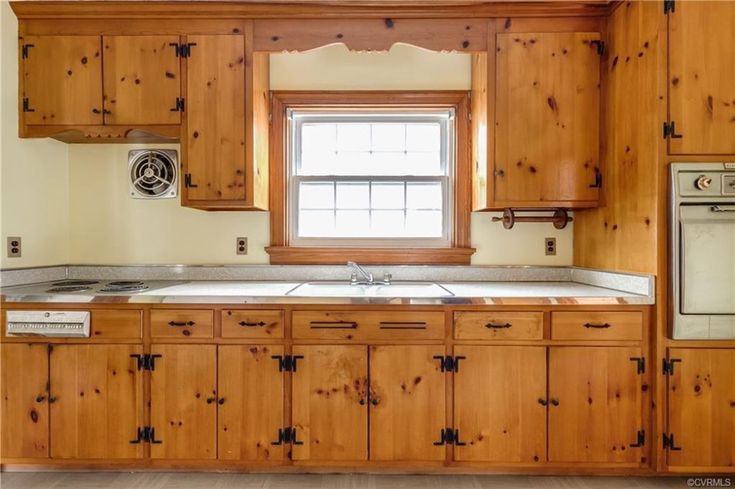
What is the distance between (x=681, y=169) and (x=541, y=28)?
3.45ft

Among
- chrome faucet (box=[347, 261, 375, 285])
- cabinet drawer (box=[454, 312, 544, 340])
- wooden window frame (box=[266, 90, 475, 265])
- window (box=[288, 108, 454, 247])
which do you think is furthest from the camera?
window (box=[288, 108, 454, 247])

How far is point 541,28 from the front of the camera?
2.35 metres

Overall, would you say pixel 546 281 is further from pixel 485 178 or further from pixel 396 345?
pixel 396 345

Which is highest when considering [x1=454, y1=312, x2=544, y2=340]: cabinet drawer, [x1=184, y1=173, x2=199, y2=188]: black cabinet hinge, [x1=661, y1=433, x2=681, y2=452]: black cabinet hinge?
[x1=184, y1=173, x2=199, y2=188]: black cabinet hinge

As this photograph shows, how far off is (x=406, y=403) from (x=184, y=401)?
1.09 metres

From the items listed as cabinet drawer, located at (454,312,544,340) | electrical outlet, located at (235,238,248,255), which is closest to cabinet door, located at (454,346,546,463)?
cabinet drawer, located at (454,312,544,340)

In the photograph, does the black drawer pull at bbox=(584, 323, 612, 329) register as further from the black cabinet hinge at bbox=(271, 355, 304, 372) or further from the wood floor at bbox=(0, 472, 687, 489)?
the black cabinet hinge at bbox=(271, 355, 304, 372)

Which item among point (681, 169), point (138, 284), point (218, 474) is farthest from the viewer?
point (138, 284)

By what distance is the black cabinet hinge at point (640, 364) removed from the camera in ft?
6.70

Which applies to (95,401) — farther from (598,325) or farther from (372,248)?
(598,325)

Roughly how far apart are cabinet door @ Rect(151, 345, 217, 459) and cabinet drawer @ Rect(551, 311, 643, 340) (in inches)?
66.9

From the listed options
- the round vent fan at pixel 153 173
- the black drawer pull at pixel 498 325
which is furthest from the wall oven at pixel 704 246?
the round vent fan at pixel 153 173

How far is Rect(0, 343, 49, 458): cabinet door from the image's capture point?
208 cm

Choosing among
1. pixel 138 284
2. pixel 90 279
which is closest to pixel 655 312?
pixel 138 284
